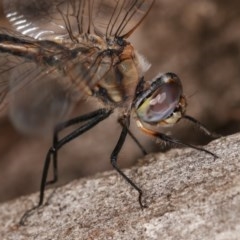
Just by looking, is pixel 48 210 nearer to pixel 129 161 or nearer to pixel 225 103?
pixel 129 161

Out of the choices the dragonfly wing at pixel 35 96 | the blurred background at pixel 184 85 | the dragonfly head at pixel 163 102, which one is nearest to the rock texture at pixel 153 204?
the dragonfly head at pixel 163 102

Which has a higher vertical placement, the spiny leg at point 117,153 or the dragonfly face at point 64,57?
the dragonfly face at point 64,57

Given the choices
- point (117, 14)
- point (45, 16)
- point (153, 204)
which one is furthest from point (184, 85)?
point (153, 204)

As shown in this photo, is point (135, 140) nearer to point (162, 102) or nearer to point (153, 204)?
point (162, 102)

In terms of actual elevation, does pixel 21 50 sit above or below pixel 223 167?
above

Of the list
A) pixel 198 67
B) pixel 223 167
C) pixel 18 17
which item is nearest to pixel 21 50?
pixel 18 17

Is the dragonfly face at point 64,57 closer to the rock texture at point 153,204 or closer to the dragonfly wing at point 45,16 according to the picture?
the dragonfly wing at point 45,16
